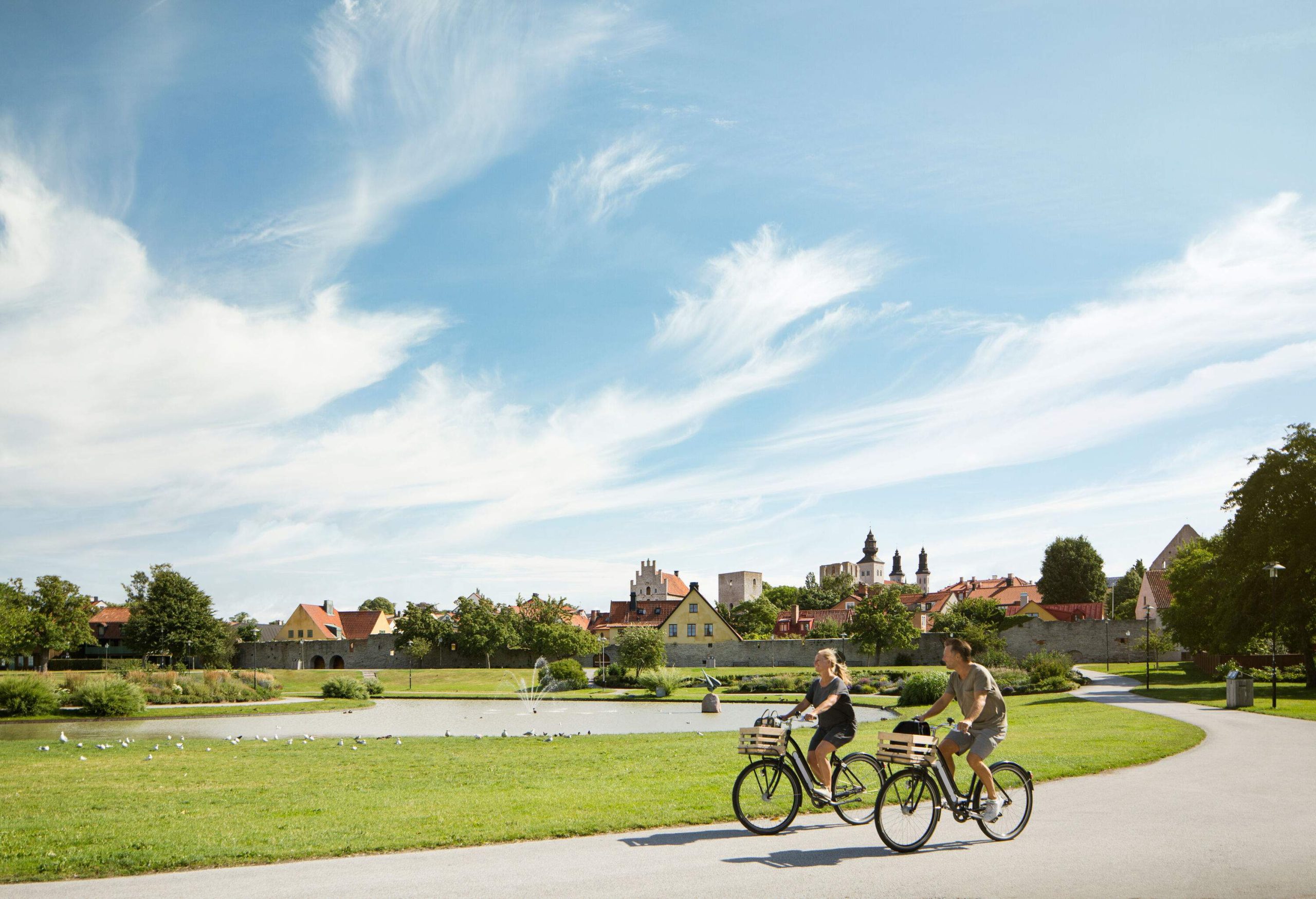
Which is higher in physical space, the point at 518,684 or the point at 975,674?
the point at 975,674

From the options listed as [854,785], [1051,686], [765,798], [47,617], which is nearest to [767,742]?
[765,798]

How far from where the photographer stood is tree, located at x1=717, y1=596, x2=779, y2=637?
9444 centimetres

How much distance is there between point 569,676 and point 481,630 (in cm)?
1933

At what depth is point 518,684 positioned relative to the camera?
56531 mm

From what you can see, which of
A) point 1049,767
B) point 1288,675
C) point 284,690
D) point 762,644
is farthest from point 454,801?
point 762,644

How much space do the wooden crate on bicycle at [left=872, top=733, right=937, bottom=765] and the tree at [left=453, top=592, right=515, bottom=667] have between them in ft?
209

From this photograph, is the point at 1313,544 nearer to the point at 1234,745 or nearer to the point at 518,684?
the point at 1234,745

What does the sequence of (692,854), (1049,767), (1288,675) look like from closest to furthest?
1. (692,854)
2. (1049,767)
3. (1288,675)

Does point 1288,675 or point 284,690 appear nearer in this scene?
point 1288,675

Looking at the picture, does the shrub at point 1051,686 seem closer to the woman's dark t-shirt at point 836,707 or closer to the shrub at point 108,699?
the woman's dark t-shirt at point 836,707

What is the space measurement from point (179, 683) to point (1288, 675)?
4811cm

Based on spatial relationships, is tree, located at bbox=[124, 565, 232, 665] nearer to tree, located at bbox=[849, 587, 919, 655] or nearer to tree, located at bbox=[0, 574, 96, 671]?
tree, located at bbox=[0, 574, 96, 671]

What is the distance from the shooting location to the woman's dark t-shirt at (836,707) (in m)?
9.52

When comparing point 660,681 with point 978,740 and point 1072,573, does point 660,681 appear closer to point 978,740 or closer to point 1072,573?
point 978,740
